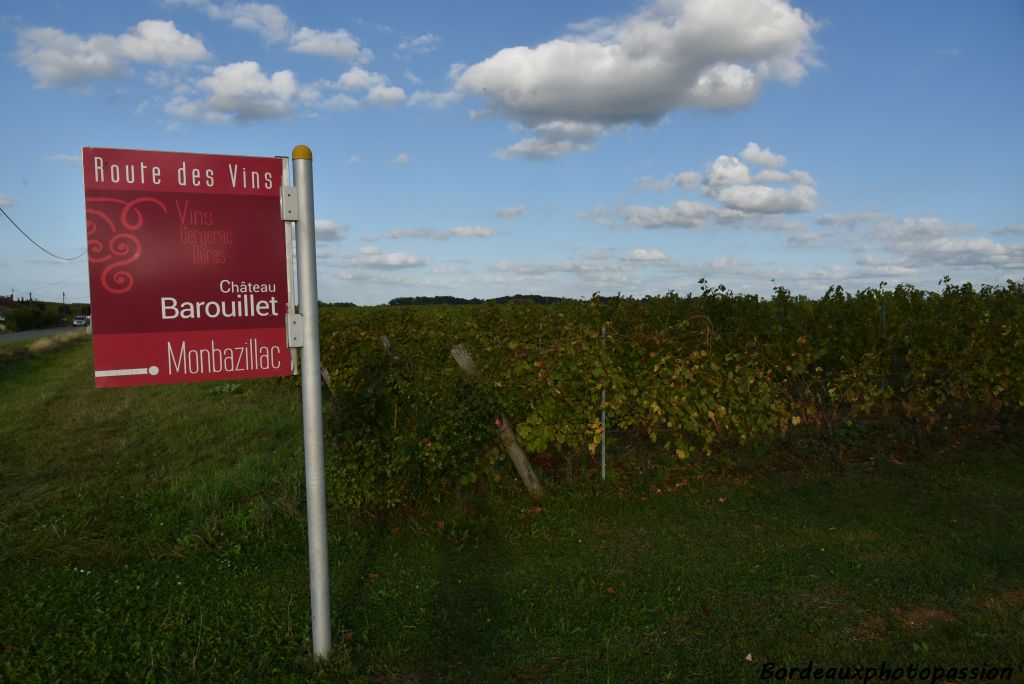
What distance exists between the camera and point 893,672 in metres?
3.28

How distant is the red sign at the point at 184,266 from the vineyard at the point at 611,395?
7.45 feet

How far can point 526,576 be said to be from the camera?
4438 millimetres

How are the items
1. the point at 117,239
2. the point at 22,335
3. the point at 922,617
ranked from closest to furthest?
1. the point at 117,239
2. the point at 922,617
3. the point at 22,335

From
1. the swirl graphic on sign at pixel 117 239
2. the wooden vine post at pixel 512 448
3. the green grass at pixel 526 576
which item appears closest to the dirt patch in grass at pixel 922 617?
the green grass at pixel 526 576

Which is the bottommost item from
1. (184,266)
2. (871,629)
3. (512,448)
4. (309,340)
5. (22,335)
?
(871,629)

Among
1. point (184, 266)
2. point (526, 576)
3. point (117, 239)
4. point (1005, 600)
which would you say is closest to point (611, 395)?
point (526, 576)

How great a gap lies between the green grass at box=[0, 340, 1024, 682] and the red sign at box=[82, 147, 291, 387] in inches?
60.3

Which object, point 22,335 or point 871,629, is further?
point 22,335

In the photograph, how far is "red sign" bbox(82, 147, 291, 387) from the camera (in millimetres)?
2920

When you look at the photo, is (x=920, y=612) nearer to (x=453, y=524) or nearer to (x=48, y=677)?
(x=453, y=524)

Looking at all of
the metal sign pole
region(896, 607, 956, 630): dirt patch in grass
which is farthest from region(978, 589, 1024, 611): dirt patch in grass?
the metal sign pole

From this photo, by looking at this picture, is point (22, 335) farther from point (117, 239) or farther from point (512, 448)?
point (117, 239)

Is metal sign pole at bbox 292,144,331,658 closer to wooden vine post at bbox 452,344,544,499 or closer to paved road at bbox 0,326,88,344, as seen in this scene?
wooden vine post at bbox 452,344,544,499

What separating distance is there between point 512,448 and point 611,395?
3.12 ft
